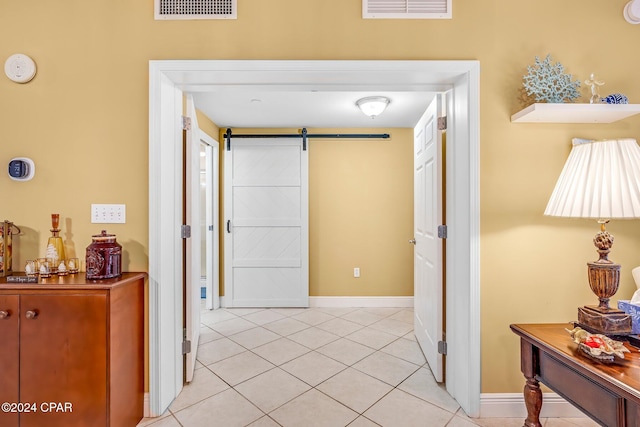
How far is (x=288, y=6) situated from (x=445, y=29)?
94 cm

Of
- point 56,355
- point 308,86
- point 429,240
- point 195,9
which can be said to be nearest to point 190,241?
point 56,355

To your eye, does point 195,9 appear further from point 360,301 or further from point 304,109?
point 360,301

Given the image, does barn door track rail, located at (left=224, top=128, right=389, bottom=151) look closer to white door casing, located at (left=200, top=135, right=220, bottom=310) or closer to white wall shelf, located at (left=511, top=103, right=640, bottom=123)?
white door casing, located at (left=200, top=135, right=220, bottom=310)

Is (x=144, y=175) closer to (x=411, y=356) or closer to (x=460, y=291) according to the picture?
(x=460, y=291)

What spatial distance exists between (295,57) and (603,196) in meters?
1.64

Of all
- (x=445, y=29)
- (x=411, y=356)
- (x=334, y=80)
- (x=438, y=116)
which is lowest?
(x=411, y=356)

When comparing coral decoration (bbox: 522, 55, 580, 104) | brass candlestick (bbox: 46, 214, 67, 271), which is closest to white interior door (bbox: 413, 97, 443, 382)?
coral decoration (bbox: 522, 55, 580, 104)

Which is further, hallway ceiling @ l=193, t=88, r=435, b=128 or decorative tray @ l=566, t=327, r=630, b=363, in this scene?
hallway ceiling @ l=193, t=88, r=435, b=128

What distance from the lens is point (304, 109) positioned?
10.3 ft

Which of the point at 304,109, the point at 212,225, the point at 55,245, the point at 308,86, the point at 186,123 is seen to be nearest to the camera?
the point at 55,245

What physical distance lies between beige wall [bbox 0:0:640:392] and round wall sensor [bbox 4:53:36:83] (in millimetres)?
43

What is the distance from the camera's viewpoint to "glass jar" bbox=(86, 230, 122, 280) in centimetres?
157

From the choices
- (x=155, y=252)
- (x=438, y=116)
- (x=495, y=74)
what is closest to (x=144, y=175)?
(x=155, y=252)

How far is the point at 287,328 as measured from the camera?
315cm
